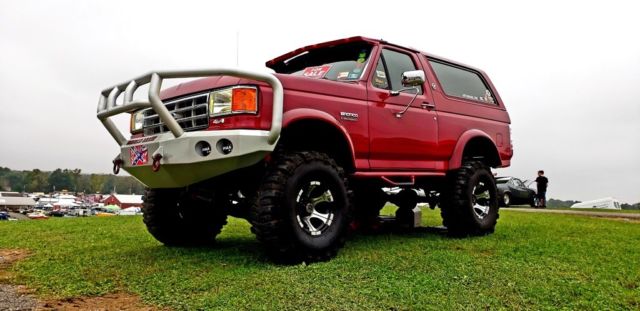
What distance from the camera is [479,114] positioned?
632 centimetres

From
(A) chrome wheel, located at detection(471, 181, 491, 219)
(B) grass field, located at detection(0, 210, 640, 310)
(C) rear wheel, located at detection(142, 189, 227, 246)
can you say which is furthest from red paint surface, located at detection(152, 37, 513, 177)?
(C) rear wheel, located at detection(142, 189, 227, 246)

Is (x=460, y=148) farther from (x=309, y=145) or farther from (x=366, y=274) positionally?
(x=366, y=274)

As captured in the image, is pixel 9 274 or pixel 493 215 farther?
pixel 493 215

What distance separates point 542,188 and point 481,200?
50.8 ft

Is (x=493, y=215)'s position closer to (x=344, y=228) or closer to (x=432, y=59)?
(x=432, y=59)

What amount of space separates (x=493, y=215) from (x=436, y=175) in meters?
1.16

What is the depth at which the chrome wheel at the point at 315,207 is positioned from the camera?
4070 millimetres

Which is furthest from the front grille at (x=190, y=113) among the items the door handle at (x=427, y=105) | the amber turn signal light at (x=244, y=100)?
the door handle at (x=427, y=105)

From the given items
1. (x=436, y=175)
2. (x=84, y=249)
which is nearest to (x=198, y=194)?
(x=84, y=249)

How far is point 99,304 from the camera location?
2910 millimetres

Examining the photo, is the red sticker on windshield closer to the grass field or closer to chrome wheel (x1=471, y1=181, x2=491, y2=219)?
the grass field

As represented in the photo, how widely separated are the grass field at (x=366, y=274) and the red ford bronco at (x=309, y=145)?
0.39m

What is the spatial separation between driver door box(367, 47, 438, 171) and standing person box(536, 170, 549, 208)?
16260mm

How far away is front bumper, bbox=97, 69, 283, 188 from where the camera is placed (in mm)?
3686
